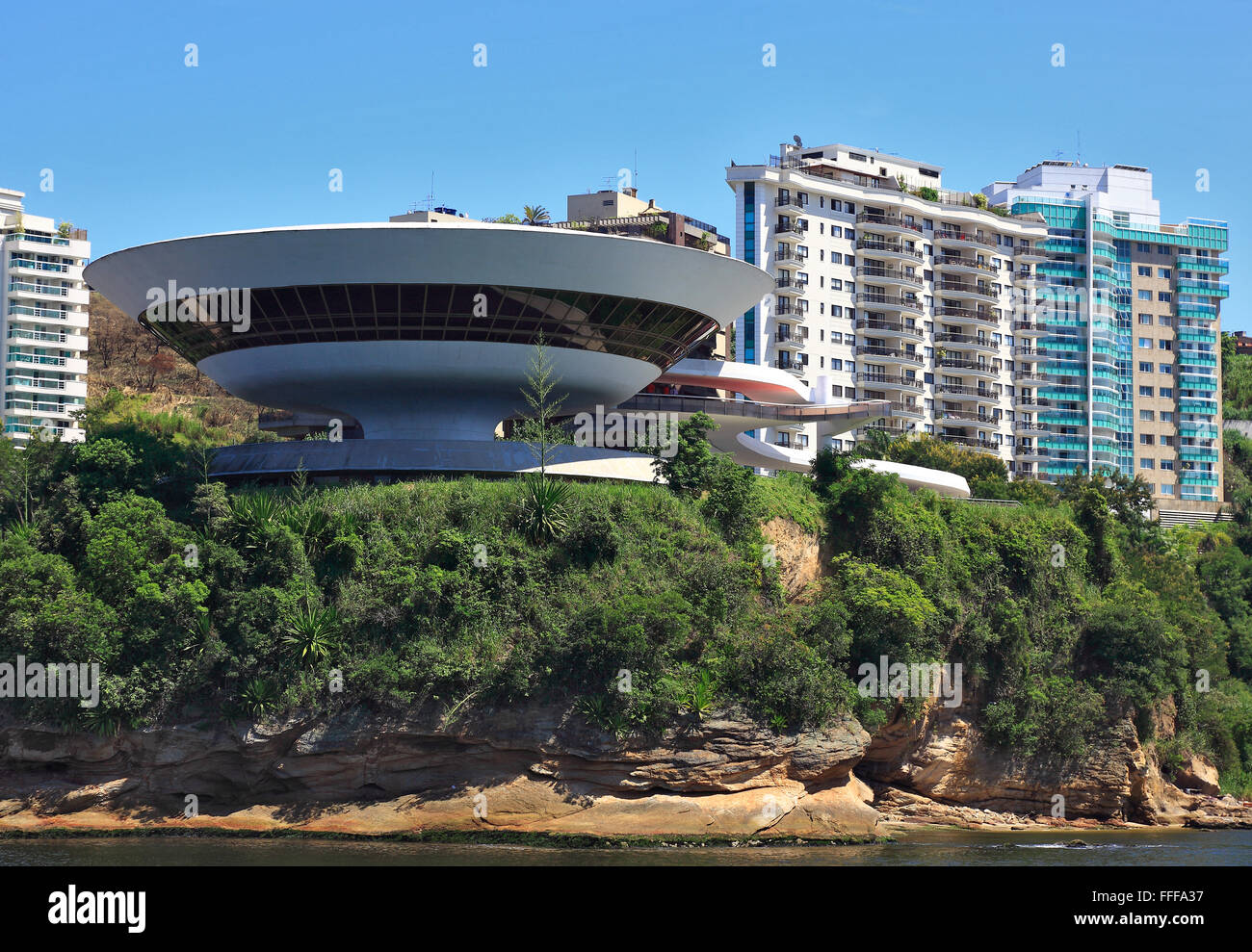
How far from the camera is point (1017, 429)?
12112 cm

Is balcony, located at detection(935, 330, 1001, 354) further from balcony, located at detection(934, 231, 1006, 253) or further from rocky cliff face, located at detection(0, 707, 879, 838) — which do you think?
rocky cliff face, located at detection(0, 707, 879, 838)

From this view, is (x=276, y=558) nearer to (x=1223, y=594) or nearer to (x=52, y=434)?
(x=52, y=434)

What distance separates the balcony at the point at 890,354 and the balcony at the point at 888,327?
4.22ft

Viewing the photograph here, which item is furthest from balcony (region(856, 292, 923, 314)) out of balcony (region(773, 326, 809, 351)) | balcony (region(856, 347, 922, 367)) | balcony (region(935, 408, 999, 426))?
balcony (region(935, 408, 999, 426))

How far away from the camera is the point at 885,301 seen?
112 meters

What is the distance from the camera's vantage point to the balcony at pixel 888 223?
111m

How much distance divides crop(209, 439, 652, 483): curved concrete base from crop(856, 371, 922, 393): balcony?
56.6 metres

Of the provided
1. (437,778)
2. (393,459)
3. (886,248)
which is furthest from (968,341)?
(437,778)

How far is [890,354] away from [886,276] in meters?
5.81

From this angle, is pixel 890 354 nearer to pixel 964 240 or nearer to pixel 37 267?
pixel 964 240

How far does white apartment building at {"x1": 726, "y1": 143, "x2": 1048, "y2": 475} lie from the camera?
106 m

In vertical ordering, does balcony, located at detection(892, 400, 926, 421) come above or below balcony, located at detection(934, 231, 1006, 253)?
below

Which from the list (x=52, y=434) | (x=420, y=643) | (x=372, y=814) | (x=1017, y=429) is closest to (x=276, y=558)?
(x=420, y=643)

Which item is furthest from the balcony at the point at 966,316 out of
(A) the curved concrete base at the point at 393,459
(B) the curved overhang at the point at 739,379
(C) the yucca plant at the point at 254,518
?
(C) the yucca plant at the point at 254,518
